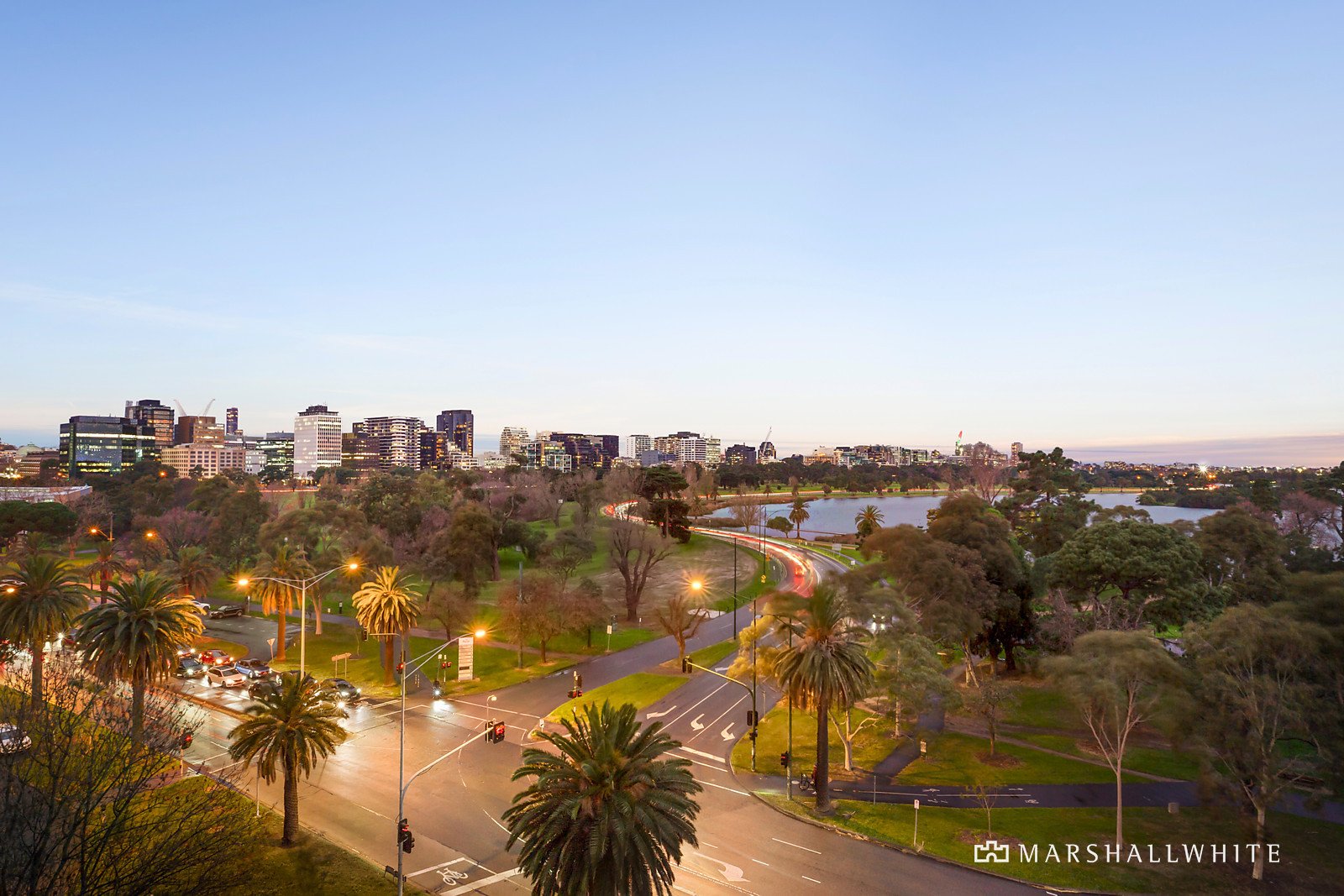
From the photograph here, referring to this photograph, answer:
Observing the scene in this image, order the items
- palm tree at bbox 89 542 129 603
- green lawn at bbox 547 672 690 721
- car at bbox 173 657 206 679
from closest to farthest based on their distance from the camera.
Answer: green lawn at bbox 547 672 690 721, car at bbox 173 657 206 679, palm tree at bbox 89 542 129 603

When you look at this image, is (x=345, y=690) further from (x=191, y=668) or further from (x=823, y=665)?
(x=823, y=665)

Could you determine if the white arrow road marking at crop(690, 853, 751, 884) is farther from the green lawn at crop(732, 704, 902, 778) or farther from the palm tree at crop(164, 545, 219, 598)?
the palm tree at crop(164, 545, 219, 598)

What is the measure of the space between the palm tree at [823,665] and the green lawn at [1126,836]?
11.2ft

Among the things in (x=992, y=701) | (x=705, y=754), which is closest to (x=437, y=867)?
(x=705, y=754)

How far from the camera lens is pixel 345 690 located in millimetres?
51406

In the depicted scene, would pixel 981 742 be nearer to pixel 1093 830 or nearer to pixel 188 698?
pixel 1093 830

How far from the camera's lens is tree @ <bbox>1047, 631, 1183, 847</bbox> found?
31875 millimetres

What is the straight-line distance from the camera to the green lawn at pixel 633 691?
160 feet

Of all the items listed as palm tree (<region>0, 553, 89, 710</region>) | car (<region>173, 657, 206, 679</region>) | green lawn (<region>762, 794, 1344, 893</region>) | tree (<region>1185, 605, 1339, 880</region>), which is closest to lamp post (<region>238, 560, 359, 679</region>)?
car (<region>173, 657, 206, 679</region>)

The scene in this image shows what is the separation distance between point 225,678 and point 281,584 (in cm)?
879

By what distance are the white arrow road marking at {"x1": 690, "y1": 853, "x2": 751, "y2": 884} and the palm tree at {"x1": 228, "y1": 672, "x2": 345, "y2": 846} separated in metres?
16.5

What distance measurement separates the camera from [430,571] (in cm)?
8100

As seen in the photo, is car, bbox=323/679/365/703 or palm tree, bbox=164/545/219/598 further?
palm tree, bbox=164/545/219/598

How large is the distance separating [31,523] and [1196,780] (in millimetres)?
133488
